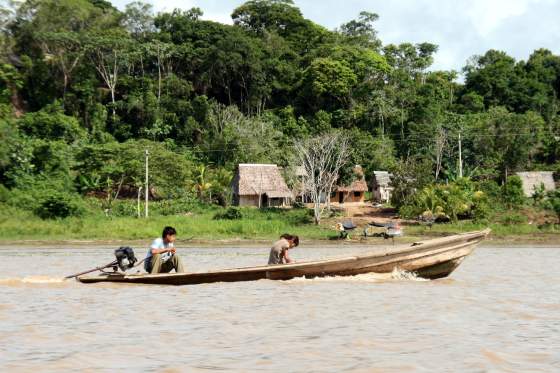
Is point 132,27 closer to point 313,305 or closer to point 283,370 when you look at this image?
point 313,305

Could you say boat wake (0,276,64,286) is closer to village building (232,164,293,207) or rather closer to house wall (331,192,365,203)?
village building (232,164,293,207)

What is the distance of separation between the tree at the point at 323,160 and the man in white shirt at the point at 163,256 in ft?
70.2

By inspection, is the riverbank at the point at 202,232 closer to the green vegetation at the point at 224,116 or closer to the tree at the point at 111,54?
the green vegetation at the point at 224,116

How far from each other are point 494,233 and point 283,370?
25.8m

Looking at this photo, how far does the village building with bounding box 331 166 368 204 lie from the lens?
4094 centimetres

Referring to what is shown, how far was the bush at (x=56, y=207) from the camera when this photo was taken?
1208 inches

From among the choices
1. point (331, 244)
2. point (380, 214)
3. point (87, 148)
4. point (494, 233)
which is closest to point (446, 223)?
point (494, 233)

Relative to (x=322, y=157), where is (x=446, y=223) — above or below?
below

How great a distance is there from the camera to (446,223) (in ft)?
105

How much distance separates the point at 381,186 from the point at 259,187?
27.9 feet

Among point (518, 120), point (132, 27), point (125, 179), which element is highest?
point (132, 27)

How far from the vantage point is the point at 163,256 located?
12766 mm

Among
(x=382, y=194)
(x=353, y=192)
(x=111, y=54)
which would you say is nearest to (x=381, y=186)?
(x=382, y=194)

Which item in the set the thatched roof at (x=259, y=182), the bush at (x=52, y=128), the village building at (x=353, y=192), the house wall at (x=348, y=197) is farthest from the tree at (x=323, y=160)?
the bush at (x=52, y=128)
